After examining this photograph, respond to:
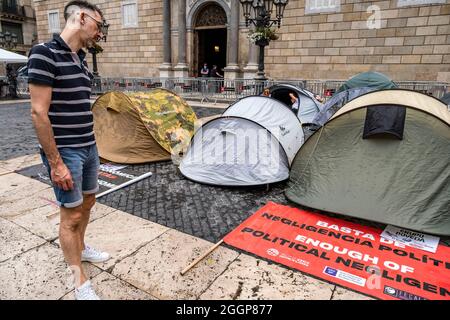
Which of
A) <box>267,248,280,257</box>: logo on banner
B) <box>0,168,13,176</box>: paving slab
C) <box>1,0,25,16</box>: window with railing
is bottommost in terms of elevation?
<box>267,248,280,257</box>: logo on banner

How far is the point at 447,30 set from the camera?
13344 mm

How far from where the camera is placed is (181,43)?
2030 cm

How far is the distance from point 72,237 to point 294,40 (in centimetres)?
1667

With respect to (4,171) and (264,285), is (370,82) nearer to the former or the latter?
(264,285)

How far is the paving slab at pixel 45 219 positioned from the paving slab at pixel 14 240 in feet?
0.25

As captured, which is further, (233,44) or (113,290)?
(233,44)

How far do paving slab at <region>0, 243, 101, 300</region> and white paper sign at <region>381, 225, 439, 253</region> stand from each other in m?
3.36

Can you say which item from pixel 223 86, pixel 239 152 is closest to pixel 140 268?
pixel 239 152

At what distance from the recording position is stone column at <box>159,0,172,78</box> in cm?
2034

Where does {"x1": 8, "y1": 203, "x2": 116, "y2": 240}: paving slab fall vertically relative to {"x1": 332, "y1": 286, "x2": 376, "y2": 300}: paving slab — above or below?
above

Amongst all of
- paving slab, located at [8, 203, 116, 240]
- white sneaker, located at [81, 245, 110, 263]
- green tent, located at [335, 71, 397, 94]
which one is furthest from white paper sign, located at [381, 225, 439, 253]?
green tent, located at [335, 71, 397, 94]

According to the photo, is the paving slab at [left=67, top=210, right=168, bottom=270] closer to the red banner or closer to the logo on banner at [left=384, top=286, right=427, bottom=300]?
the red banner
